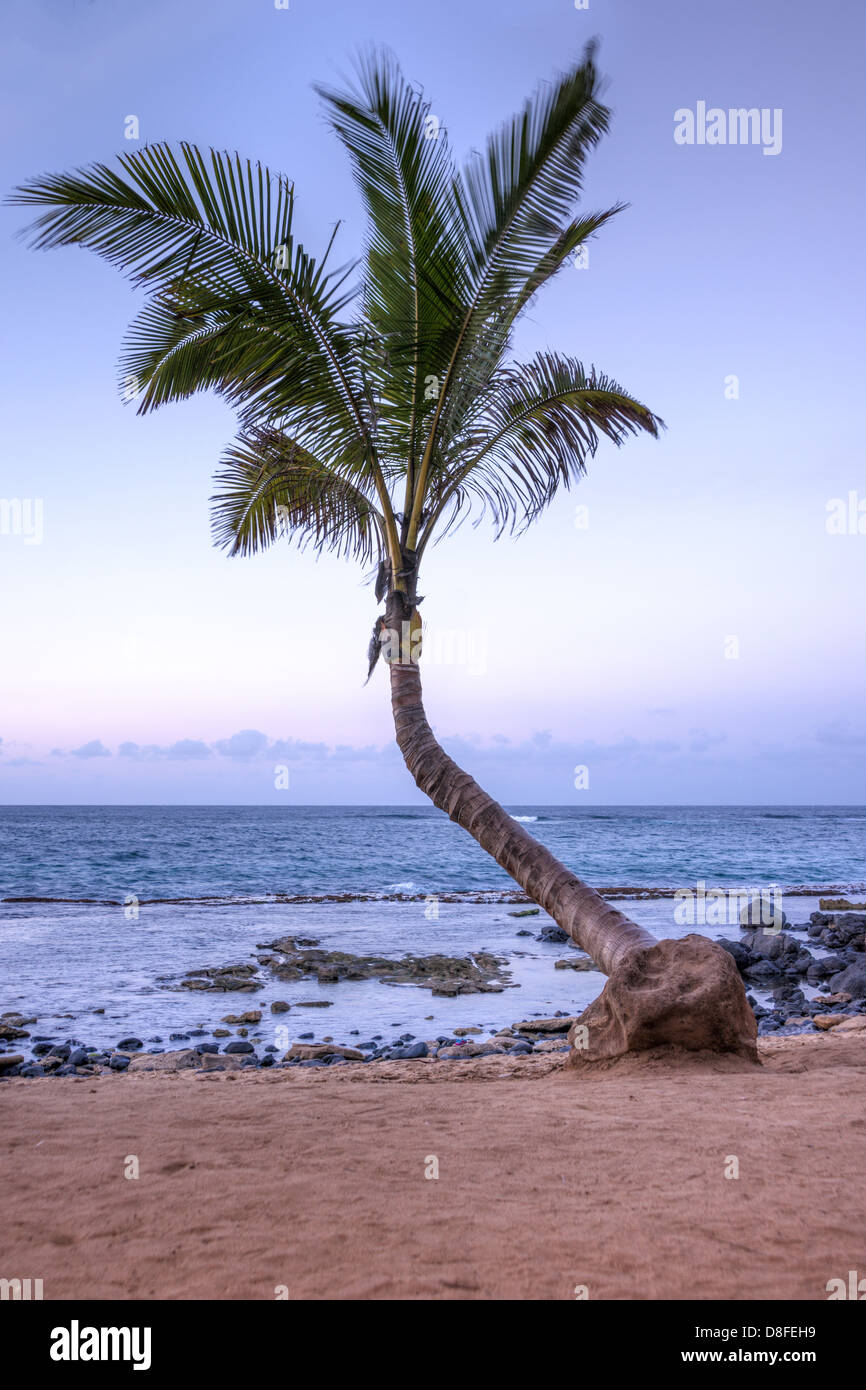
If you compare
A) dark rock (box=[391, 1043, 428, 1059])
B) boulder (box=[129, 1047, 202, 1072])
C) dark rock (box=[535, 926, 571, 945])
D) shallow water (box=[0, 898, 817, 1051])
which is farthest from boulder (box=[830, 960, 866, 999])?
boulder (box=[129, 1047, 202, 1072])

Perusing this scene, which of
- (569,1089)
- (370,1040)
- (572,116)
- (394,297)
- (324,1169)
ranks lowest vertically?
(370,1040)

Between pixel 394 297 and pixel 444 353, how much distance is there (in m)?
0.77

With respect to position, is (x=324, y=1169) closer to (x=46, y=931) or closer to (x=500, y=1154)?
(x=500, y=1154)

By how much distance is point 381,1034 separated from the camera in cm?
927

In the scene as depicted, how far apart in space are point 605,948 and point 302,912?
1575cm

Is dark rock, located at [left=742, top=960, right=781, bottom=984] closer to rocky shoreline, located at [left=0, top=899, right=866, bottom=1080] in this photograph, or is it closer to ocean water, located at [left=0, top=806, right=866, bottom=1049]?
rocky shoreline, located at [left=0, top=899, right=866, bottom=1080]

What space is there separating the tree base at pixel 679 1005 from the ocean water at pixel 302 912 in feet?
11.5

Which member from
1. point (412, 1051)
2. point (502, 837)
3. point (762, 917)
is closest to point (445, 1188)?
point (502, 837)

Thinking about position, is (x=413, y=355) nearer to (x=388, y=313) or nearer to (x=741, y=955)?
(x=388, y=313)

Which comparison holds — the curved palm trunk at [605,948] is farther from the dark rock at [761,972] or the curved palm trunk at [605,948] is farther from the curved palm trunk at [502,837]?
the dark rock at [761,972]

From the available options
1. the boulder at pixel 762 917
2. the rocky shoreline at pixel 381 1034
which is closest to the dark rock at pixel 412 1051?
the rocky shoreline at pixel 381 1034
